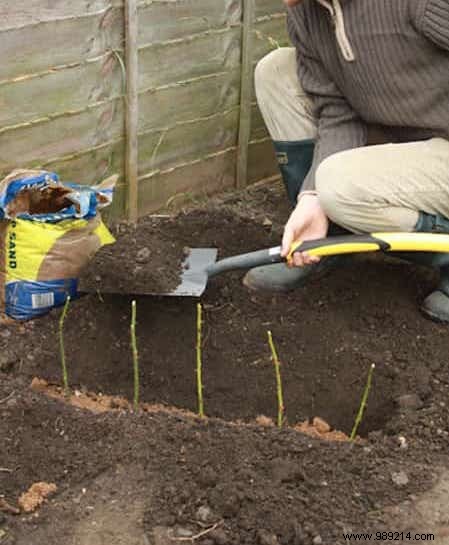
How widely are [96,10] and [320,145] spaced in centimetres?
95

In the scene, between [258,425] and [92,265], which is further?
[92,265]

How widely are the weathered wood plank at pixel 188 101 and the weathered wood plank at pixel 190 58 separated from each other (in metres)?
0.04

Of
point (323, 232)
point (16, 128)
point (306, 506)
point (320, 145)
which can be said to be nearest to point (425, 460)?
point (306, 506)

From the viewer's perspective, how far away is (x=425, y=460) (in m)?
2.53

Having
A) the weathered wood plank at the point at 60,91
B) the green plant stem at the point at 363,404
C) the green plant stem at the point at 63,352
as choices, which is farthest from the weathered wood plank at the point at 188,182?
the green plant stem at the point at 363,404

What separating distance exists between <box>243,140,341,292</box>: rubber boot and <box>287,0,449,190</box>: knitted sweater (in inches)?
8.2

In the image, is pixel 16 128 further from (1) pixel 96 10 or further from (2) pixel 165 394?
(2) pixel 165 394

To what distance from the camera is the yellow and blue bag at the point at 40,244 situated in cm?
319

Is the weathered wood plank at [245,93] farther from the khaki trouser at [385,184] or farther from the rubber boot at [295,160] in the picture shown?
the khaki trouser at [385,184]

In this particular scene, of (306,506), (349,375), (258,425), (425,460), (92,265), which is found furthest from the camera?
(92,265)

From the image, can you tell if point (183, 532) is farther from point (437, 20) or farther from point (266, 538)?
point (437, 20)

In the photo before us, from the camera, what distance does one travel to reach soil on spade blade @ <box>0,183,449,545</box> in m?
2.29

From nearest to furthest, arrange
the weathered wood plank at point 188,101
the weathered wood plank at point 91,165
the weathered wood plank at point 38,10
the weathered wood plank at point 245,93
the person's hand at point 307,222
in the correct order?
the person's hand at point 307,222 → the weathered wood plank at point 38,10 → the weathered wood plank at point 91,165 → the weathered wood plank at point 188,101 → the weathered wood plank at point 245,93

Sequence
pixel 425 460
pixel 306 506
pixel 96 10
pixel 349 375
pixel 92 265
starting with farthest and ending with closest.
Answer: pixel 96 10, pixel 92 265, pixel 349 375, pixel 425 460, pixel 306 506
